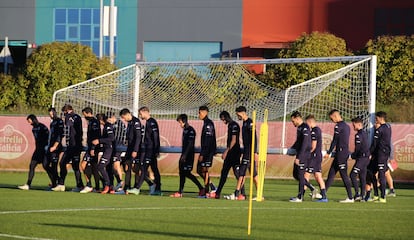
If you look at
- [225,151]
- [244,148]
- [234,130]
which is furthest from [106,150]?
[244,148]

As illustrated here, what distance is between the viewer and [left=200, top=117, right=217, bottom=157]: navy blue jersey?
23703 mm

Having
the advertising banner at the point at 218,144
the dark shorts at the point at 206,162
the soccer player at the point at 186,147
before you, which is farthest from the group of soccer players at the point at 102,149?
the advertising banner at the point at 218,144

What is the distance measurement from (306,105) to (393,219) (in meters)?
13.2

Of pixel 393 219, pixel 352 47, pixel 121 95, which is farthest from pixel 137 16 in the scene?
pixel 393 219

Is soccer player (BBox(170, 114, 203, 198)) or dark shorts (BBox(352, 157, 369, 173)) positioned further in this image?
soccer player (BBox(170, 114, 203, 198))

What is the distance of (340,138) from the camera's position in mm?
22719

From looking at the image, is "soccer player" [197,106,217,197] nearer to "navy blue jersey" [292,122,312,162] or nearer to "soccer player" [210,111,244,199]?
"soccer player" [210,111,244,199]

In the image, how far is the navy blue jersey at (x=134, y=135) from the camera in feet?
80.2

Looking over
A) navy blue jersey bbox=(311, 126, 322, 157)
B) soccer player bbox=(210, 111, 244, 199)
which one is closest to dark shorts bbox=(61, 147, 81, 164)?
soccer player bbox=(210, 111, 244, 199)

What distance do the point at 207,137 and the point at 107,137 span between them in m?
2.55

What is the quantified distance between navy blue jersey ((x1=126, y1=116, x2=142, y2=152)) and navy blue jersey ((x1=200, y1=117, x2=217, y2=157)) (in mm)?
1599

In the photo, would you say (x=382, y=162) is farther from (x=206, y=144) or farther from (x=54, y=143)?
(x=54, y=143)

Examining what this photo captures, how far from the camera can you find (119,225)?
15945 millimetres

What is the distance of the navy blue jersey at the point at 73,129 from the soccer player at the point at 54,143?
20 centimetres
